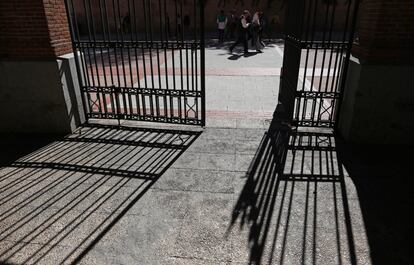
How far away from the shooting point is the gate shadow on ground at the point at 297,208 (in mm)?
3199

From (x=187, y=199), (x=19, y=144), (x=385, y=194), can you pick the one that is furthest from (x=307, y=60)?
(x=19, y=144)

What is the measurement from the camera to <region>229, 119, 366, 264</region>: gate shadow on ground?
320cm

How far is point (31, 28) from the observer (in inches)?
204

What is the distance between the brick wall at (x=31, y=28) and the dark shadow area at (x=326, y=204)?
13.3 feet

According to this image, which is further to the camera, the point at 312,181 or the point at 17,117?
the point at 17,117

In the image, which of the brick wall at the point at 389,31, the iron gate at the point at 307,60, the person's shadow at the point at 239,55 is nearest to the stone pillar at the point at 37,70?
the iron gate at the point at 307,60

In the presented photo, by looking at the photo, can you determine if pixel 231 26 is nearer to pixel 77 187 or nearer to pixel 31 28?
pixel 31 28

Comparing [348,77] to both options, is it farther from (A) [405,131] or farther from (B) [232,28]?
(B) [232,28]

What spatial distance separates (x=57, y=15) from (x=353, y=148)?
5.67 meters

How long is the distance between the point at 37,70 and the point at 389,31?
5914 mm

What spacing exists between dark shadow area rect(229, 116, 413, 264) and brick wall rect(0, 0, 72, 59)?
407 centimetres

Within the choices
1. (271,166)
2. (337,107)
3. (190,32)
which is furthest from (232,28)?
(271,166)

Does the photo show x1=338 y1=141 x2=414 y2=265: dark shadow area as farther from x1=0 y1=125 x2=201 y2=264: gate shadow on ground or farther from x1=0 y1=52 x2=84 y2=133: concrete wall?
x1=0 y1=52 x2=84 y2=133: concrete wall

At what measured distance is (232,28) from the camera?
69.6 ft
